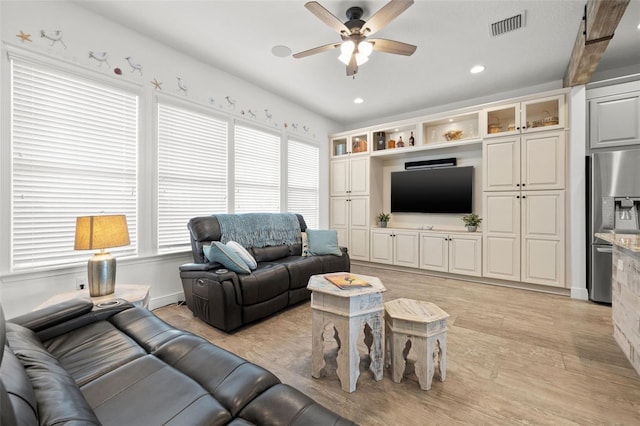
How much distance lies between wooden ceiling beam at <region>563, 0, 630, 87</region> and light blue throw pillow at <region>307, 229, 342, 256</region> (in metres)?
3.20

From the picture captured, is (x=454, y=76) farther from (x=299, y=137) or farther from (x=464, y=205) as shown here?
(x=299, y=137)

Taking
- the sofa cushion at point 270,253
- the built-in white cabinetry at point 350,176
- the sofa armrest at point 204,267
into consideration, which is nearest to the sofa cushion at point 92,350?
the sofa armrest at point 204,267

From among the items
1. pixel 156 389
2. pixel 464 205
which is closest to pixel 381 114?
pixel 464 205

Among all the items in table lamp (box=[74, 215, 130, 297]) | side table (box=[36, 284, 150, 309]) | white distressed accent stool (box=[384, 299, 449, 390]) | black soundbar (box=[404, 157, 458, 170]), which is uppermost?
black soundbar (box=[404, 157, 458, 170])

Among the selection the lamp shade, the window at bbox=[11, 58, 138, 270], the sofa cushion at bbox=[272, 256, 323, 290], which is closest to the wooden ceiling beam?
the sofa cushion at bbox=[272, 256, 323, 290]

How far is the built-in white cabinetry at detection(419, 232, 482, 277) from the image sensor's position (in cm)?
408

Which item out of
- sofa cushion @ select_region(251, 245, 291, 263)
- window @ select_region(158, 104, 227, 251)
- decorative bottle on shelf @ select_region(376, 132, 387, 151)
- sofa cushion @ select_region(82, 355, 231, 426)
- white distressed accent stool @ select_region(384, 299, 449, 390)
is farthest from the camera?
decorative bottle on shelf @ select_region(376, 132, 387, 151)

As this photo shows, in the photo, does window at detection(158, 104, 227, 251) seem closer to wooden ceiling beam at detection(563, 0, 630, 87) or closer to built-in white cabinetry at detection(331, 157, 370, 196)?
built-in white cabinetry at detection(331, 157, 370, 196)

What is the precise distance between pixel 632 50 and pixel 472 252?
2.88 m

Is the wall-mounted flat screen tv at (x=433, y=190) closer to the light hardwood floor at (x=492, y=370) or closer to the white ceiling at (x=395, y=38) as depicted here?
the white ceiling at (x=395, y=38)

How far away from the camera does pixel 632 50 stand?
3.11 metres

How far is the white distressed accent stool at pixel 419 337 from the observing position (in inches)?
66.1

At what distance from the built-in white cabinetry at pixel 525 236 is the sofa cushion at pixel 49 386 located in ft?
14.5

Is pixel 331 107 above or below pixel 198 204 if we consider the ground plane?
above
